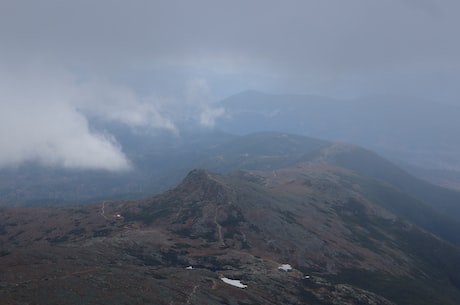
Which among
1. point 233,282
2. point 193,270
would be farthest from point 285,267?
point 193,270

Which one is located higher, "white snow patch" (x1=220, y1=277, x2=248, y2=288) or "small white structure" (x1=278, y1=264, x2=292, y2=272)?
"white snow patch" (x1=220, y1=277, x2=248, y2=288)

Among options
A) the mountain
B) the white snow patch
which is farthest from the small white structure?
the white snow patch

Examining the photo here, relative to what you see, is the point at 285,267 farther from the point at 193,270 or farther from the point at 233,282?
the point at 193,270

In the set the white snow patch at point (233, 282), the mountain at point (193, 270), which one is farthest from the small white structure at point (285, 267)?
the white snow patch at point (233, 282)

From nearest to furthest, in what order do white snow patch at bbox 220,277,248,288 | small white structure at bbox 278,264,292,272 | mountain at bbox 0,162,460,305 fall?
mountain at bbox 0,162,460,305 → white snow patch at bbox 220,277,248,288 → small white structure at bbox 278,264,292,272

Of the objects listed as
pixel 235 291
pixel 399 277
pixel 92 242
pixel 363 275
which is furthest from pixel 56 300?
pixel 399 277

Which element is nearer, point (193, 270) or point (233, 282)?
point (233, 282)

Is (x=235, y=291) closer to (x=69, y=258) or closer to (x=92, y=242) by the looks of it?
(x=69, y=258)

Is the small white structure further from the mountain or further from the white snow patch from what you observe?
the white snow patch

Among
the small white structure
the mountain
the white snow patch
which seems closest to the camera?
the mountain

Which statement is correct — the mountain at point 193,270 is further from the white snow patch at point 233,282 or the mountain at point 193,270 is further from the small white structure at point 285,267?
the small white structure at point 285,267

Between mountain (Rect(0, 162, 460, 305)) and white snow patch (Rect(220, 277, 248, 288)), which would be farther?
white snow patch (Rect(220, 277, 248, 288))
